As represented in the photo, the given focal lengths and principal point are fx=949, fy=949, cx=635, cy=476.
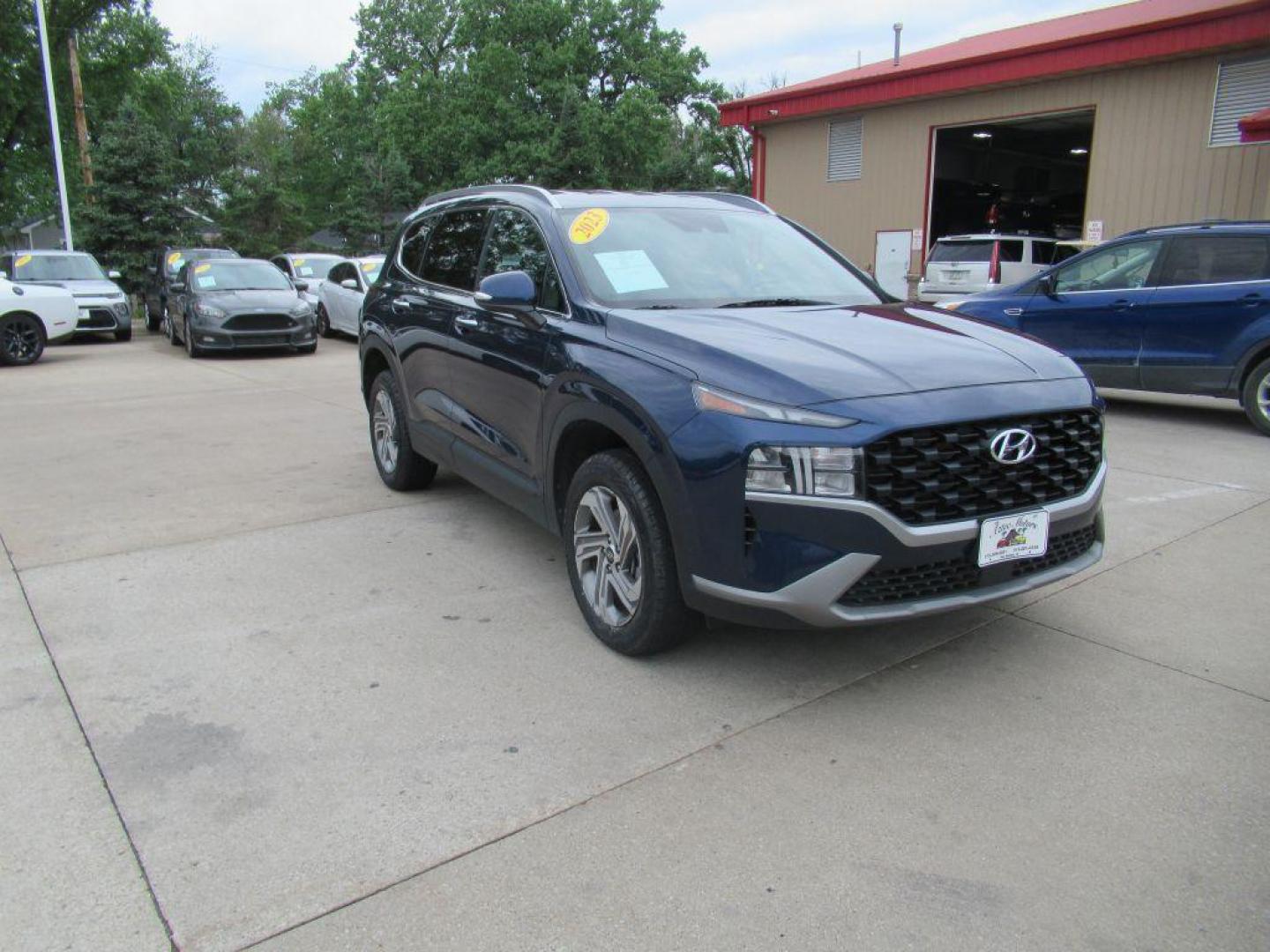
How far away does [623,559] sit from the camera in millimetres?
3631

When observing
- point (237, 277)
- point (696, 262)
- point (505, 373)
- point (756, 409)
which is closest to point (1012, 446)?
point (756, 409)

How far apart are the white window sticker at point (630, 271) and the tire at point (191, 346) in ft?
39.8

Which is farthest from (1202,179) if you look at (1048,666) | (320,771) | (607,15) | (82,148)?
(607,15)

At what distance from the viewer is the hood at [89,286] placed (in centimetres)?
1623

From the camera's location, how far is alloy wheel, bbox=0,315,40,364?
44.1 feet

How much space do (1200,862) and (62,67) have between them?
1547 inches

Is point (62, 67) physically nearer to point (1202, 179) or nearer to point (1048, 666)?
point (1202, 179)

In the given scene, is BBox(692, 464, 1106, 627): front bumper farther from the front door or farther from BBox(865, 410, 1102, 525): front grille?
the front door

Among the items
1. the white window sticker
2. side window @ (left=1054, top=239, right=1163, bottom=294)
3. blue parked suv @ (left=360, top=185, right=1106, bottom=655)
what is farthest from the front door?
the white window sticker

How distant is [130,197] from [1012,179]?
22883 millimetres

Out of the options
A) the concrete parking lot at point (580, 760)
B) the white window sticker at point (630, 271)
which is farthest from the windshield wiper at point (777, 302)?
the concrete parking lot at point (580, 760)

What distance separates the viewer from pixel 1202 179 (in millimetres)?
14539

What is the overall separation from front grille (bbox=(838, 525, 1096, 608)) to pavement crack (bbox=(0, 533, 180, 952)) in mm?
2062

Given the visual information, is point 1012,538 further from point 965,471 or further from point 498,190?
point 498,190
